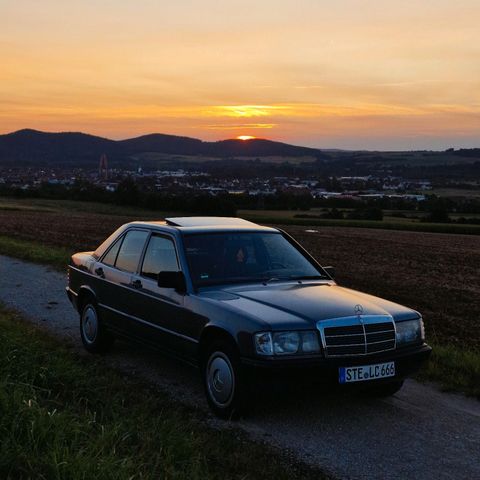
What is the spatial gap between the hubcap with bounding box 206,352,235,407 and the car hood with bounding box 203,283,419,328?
1.46ft

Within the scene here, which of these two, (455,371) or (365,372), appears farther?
(455,371)

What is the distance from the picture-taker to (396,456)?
456cm

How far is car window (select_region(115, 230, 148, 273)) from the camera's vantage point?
674cm

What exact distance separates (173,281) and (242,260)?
75 centimetres

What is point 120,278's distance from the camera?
6832 millimetres

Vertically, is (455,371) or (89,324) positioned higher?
(89,324)

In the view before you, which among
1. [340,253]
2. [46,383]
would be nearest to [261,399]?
[46,383]

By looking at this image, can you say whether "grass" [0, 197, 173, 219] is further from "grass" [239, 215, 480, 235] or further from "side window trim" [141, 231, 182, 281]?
"side window trim" [141, 231, 182, 281]

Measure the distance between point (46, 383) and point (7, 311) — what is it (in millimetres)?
4564

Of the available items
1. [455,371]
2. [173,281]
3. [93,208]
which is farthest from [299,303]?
[93,208]

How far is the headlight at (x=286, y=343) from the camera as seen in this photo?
4.87 metres

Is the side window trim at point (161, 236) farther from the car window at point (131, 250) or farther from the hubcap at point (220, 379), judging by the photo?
the hubcap at point (220, 379)

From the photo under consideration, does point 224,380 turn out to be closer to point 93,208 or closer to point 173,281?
point 173,281

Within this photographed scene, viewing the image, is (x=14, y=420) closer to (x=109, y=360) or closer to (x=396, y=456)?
(x=396, y=456)
